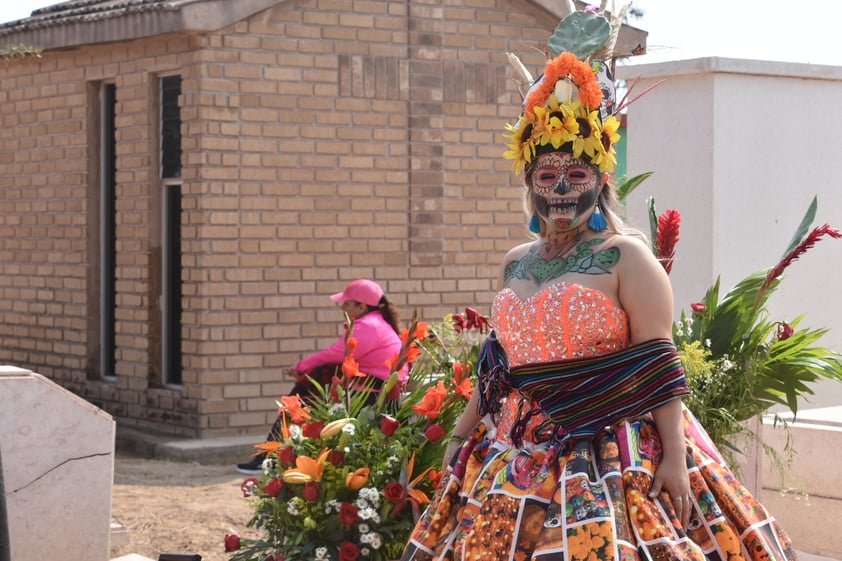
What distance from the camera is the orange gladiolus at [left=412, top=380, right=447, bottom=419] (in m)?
5.12

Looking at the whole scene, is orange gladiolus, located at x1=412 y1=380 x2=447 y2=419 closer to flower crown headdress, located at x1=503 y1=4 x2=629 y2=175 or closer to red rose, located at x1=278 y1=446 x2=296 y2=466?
red rose, located at x1=278 y1=446 x2=296 y2=466

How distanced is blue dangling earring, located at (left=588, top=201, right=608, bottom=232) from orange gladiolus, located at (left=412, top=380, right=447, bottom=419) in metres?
1.31

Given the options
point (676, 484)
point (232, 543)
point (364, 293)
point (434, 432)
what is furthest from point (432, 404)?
point (364, 293)

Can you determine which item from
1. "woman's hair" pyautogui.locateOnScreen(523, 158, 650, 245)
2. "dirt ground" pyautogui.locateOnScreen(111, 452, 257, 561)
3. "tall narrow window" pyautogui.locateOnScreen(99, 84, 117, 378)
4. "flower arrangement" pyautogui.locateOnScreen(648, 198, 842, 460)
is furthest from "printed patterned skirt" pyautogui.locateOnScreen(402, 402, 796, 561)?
"tall narrow window" pyautogui.locateOnScreen(99, 84, 117, 378)

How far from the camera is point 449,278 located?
437 inches

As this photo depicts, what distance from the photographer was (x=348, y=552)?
4.94 m

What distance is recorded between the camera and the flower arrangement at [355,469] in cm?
502

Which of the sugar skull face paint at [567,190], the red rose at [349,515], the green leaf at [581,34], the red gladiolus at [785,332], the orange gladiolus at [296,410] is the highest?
the green leaf at [581,34]

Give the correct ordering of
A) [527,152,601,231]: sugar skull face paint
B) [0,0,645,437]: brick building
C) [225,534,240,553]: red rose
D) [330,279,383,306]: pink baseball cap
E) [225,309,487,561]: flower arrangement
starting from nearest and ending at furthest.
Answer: [527,152,601,231]: sugar skull face paint → [225,309,487,561]: flower arrangement → [225,534,240,553]: red rose → [330,279,383,306]: pink baseball cap → [0,0,645,437]: brick building

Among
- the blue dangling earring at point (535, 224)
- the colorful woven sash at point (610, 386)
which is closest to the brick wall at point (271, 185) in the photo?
the blue dangling earring at point (535, 224)

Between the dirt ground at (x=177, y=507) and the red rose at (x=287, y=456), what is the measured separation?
2048mm

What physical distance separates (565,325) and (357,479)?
55.8 inches

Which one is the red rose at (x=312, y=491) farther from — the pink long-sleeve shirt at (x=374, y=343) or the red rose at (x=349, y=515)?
the pink long-sleeve shirt at (x=374, y=343)

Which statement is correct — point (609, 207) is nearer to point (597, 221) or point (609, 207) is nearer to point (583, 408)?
point (597, 221)
